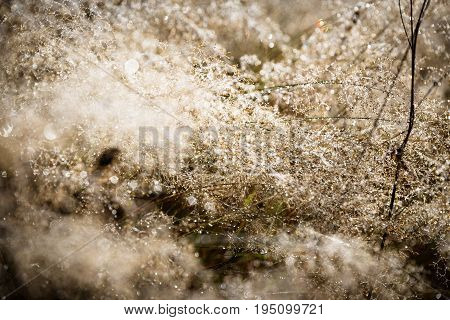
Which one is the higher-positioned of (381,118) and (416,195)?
(381,118)

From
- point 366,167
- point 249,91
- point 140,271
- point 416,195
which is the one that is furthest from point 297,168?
point 140,271

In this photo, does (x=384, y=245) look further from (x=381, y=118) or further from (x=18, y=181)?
(x=18, y=181)

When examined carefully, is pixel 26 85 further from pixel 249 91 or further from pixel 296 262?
pixel 296 262
